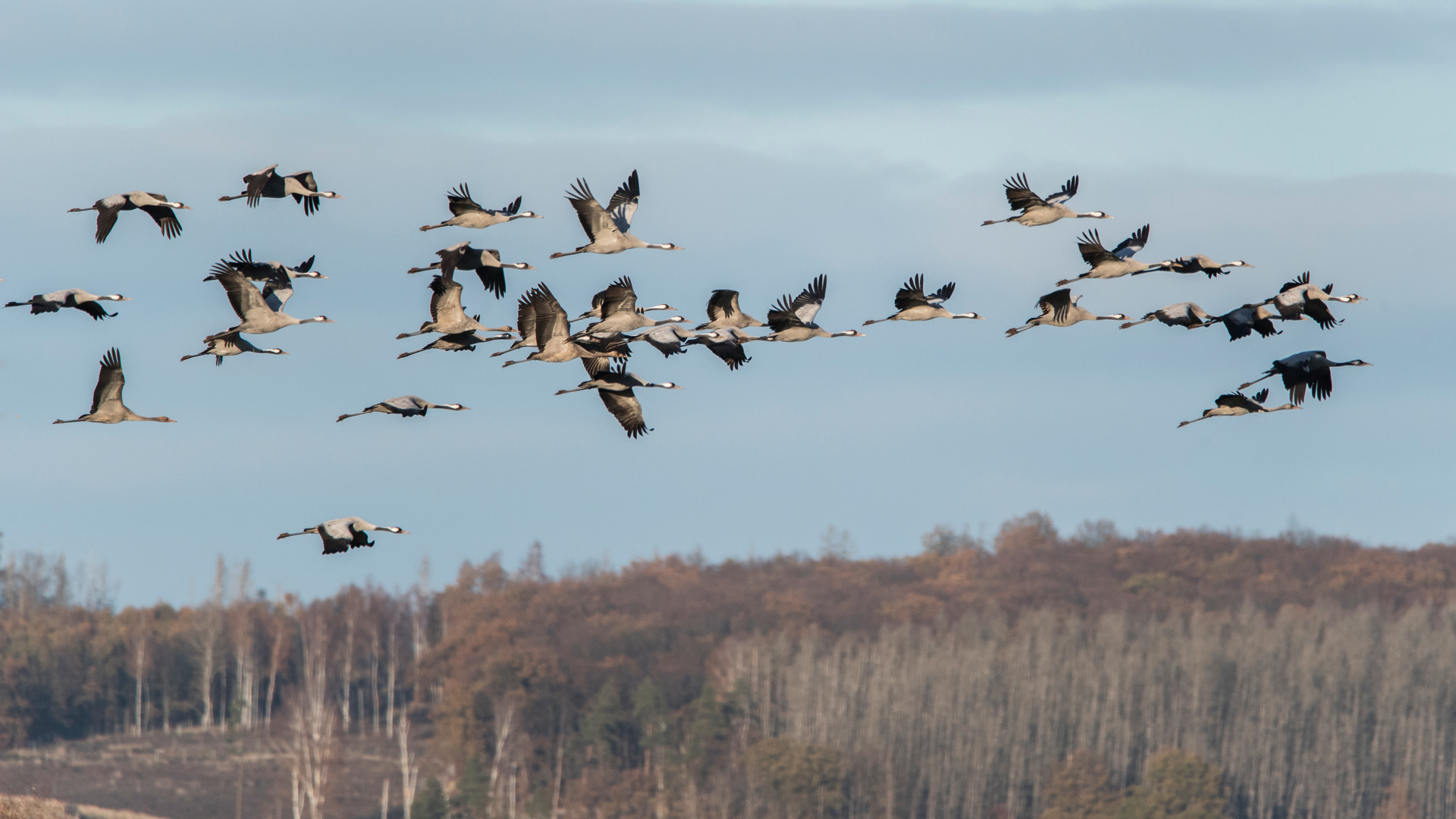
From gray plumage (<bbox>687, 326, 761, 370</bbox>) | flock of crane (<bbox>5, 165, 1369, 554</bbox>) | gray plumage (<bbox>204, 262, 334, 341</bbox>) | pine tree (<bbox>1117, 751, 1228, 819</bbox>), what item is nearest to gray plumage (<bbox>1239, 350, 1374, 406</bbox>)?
flock of crane (<bbox>5, 165, 1369, 554</bbox>)

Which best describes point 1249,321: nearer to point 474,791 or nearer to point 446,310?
point 446,310

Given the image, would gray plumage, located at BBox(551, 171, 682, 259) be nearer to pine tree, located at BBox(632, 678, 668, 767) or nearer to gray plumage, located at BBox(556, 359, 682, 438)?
gray plumage, located at BBox(556, 359, 682, 438)

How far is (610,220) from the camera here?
33094 mm

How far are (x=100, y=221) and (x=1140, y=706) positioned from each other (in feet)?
300

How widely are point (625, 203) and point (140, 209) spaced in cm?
837

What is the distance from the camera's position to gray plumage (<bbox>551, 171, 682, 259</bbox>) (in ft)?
107

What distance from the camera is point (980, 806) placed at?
4003 inches

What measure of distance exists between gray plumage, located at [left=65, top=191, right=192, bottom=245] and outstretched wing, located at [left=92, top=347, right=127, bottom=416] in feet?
7.53

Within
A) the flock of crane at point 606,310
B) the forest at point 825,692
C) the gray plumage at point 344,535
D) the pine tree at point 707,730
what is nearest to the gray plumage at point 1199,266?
the flock of crane at point 606,310

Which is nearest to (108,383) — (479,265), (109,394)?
(109,394)

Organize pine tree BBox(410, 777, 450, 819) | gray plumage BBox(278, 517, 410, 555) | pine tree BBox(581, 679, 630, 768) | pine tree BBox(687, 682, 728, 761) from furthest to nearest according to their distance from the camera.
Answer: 1. pine tree BBox(581, 679, 630, 768)
2. pine tree BBox(687, 682, 728, 761)
3. pine tree BBox(410, 777, 450, 819)
4. gray plumage BBox(278, 517, 410, 555)

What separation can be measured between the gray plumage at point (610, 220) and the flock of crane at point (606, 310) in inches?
1.1

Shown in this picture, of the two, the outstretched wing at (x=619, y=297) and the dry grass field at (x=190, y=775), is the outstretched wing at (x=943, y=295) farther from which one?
the dry grass field at (x=190, y=775)

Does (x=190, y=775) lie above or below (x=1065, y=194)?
below
